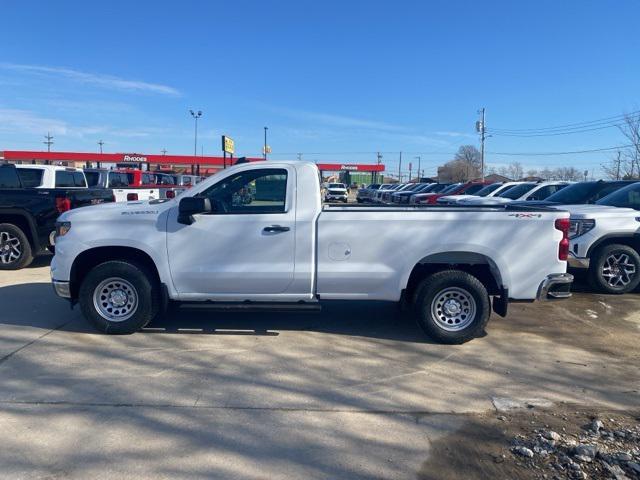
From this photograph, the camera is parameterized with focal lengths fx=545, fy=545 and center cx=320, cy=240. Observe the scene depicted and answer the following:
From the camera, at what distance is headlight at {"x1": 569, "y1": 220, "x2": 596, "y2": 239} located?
27.1 ft

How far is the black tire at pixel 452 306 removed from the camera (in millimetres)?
5867

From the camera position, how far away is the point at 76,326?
6523mm

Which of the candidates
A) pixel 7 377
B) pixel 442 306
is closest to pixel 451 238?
pixel 442 306

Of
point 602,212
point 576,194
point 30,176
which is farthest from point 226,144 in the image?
point 602,212

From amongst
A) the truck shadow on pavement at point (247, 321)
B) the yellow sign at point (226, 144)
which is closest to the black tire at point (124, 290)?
the truck shadow on pavement at point (247, 321)

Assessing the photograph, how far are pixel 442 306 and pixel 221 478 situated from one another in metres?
3.38

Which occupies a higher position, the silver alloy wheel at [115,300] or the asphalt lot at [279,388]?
the silver alloy wheel at [115,300]

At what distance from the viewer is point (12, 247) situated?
395 inches

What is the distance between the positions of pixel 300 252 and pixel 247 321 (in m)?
1.48

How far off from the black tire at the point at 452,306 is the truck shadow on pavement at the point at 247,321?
31 cm

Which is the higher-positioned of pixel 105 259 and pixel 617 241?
pixel 617 241

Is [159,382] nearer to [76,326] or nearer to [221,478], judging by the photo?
[221,478]

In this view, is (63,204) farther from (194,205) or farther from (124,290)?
(194,205)

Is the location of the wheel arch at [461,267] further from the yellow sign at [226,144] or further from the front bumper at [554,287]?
the yellow sign at [226,144]
